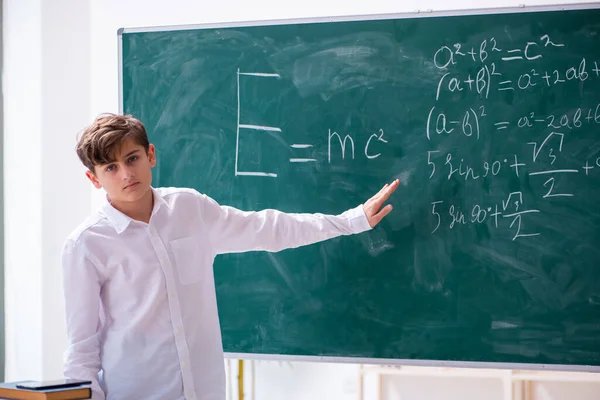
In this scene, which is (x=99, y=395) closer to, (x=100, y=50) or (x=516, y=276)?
(x=516, y=276)

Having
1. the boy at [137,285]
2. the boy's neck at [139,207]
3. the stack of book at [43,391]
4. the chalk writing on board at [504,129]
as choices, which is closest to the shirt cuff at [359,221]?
the chalk writing on board at [504,129]

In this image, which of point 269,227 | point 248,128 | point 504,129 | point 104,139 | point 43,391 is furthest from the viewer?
point 248,128

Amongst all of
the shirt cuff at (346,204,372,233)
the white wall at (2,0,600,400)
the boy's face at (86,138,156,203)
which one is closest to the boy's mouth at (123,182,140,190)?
the boy's face at (86,138,156,203)

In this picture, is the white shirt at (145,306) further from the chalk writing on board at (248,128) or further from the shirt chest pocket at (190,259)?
the chalk writing on board at (248,128)

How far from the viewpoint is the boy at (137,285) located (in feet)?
8.03

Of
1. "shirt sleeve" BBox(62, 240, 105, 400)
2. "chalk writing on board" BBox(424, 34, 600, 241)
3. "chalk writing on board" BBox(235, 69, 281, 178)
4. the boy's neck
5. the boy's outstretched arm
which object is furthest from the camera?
"chalk writing on board" BBox(235, 69, 281, 178)

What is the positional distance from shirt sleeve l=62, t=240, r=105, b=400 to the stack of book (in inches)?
7.4

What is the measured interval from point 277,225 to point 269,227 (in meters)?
0.03

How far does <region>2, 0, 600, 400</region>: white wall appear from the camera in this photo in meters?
4.13

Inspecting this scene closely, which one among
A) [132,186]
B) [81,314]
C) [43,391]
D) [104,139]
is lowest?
[43,391]

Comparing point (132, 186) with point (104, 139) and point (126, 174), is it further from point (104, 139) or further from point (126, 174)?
point (104, 139)

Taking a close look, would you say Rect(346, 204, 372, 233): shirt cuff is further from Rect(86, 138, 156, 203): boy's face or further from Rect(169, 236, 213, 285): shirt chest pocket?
Rect(86, 138, 156, 203): boy's face

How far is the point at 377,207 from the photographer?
2926 mm

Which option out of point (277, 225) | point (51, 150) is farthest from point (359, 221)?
point (51, 150)
